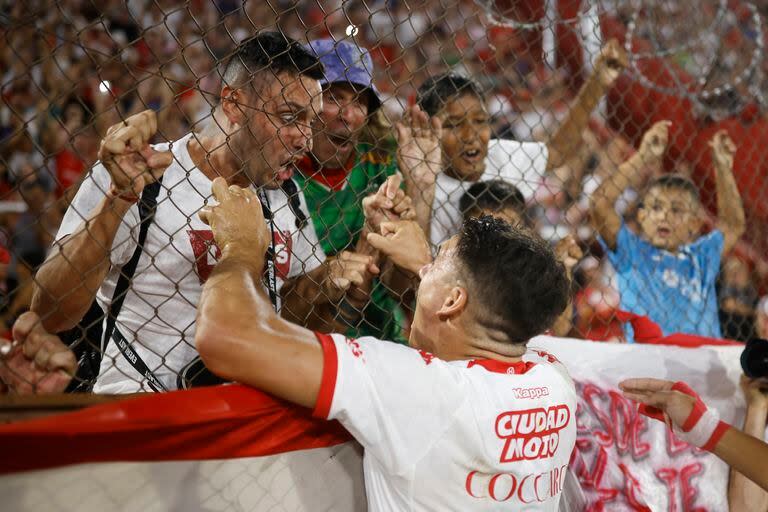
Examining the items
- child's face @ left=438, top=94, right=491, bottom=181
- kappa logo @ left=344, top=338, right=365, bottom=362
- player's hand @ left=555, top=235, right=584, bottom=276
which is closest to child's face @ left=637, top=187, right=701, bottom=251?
player's hand @ left=555, top=235, right=584, bottom=276

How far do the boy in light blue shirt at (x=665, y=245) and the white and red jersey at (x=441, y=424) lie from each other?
1.88 metres

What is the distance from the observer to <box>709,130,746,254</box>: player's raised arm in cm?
361

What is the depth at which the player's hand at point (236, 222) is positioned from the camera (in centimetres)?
150

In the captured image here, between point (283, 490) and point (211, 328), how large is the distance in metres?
0.46

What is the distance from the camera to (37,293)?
5.44ft

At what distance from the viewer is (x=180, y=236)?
186cm

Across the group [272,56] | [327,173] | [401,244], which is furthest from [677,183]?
[272,56]

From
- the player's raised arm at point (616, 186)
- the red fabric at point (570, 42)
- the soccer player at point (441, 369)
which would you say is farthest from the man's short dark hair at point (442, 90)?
the soccer player at point (441, 369)

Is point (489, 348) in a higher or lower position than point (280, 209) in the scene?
lower

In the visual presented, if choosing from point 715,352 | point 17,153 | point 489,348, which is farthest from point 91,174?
point 17,153

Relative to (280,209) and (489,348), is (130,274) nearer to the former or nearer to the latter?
(280,209)

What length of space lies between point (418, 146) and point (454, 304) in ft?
2.90

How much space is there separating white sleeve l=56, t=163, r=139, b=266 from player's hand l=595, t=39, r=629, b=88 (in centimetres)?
219

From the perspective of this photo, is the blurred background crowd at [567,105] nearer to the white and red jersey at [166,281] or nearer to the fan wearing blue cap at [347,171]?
the fan wearing blue cap at [347,171]
